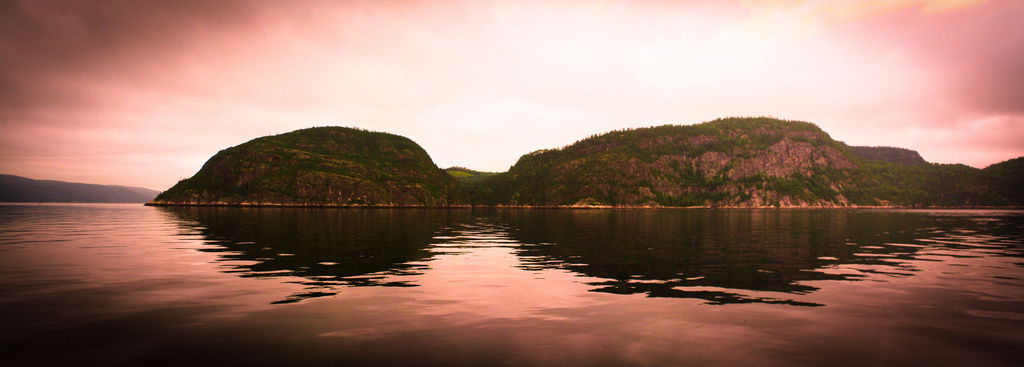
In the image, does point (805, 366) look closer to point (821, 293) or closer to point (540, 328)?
point (540, 328)

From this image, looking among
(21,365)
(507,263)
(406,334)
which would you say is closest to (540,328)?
(406,334)

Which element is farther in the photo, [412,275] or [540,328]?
[412,275]

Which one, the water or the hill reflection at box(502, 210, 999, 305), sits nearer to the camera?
the water

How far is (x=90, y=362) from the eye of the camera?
11016 millimetres

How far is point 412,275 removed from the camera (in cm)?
2516

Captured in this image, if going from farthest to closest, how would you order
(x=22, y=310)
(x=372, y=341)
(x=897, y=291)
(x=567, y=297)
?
1. (x=897, y=291)
2. (x=567, y=297)
3. (x=22, y=310)
4. (x=372, y=341)

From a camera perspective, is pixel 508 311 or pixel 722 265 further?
pixel 722 265

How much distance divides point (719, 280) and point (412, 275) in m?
16.1

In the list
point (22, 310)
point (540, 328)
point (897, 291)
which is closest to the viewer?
point (540, 328)

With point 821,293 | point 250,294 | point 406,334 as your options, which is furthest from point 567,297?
point 250,294

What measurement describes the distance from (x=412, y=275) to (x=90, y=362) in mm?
14894

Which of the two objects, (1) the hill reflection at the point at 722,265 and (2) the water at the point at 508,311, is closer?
(2) the water at the point at 508,311

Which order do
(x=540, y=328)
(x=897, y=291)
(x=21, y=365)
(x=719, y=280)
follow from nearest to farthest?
(x=21, y=365), (x=540, y=328), (x=897, y=291), (x=719, y=280)

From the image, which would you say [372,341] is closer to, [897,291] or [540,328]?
[540,328]
